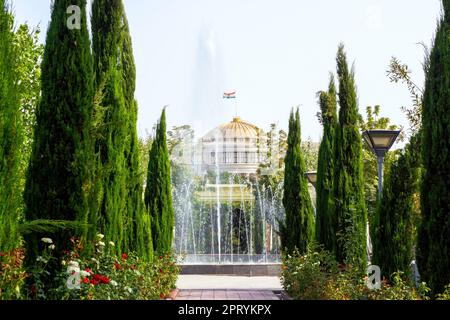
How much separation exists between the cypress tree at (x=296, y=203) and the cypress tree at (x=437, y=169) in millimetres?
7605

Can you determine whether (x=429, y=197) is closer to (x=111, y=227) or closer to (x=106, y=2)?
(x=111, y=227)

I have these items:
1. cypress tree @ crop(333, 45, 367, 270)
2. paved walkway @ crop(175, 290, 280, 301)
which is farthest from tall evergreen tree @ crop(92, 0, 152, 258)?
cypress tree @ crop(333, 45, 367, 270)

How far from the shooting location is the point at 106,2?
10578 millimetres

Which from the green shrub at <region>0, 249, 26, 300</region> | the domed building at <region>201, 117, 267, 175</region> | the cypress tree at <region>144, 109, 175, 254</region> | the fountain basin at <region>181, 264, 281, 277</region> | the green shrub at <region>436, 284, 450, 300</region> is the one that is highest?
the domed building at <region>201, 117, 267, 175</region>

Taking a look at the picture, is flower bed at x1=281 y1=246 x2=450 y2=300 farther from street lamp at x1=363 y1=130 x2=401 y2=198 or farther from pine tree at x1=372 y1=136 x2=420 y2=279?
street lamp at x1=363 y1=130 x2=401 y2=198

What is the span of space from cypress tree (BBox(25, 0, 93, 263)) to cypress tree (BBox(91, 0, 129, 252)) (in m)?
0.69

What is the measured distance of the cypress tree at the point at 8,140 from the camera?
17.7 ft

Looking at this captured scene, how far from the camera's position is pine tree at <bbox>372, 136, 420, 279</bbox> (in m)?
7.60

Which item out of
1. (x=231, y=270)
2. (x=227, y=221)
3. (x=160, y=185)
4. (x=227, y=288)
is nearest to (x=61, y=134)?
(x=160, y=185)

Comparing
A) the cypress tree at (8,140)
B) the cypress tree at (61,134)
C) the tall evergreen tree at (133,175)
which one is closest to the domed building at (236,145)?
the tall evergreen tree at (133,175)

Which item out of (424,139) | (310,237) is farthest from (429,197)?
(310,237)

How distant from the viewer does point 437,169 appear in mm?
6508

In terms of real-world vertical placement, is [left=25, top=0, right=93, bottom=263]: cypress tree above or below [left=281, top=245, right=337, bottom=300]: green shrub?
above

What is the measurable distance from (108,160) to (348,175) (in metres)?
4.56
